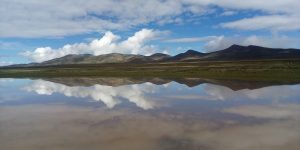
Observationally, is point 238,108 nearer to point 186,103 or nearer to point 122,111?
point 186,103

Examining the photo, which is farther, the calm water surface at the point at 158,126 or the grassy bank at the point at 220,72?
the grassy bank at the point at 220,72

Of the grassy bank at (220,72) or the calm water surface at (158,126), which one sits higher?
the grassy bank at (220,72)

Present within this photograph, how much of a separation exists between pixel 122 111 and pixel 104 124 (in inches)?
211

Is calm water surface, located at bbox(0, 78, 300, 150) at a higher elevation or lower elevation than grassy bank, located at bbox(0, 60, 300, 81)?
lower

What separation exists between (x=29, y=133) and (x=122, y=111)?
8263 mm

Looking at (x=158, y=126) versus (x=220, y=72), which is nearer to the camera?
(x=158, y=126)

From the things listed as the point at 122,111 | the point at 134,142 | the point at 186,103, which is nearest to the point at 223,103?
the point at 186,103

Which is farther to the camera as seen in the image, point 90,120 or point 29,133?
point 90,120

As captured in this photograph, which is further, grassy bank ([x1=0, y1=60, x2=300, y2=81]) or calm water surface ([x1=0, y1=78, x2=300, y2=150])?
grassy bank ([x1=0, y1=60, x2=300, y2=81])

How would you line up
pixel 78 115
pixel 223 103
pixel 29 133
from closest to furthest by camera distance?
pixel 29 133 → pixel 78 115 → pixel 223 103

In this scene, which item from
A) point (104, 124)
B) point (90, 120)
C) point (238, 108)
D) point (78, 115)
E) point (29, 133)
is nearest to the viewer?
point (29, 133)

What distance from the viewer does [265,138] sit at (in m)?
15.5

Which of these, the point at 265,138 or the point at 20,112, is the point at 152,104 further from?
the point at 265,138

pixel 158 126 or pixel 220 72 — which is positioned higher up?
pixel 220 72
